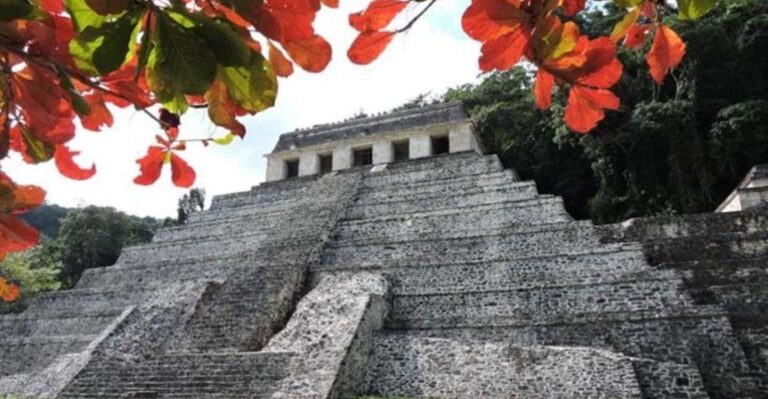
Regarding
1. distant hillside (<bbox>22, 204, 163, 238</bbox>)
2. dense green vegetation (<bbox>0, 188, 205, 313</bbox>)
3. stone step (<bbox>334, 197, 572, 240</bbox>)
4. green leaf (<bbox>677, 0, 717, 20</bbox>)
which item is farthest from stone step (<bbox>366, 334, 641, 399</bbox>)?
distant hillside (<bbox>22, 204, 163, 238</bbox>)

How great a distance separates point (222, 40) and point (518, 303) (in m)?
9.66

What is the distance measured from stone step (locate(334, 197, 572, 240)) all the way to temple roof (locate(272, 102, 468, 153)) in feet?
20.7

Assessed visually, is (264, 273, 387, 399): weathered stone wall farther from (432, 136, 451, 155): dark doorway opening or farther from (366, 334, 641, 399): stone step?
(432, 136, 451, 155): dark doorway opening

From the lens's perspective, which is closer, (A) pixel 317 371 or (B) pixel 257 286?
(A) pixel 317 371

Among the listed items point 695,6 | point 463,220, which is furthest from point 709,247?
point 695,6

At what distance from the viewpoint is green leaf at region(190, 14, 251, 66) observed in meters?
0.82

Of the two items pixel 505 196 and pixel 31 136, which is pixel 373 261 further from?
pixel 31 136

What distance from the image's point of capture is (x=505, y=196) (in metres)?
13.9

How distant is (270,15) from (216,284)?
12.6 meters

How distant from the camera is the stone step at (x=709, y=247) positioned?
10594 mm

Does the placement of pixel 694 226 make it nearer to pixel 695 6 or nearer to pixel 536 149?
pixel 536 149

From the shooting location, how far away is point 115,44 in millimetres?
807

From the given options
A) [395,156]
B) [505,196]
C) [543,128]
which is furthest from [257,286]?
[543,128]

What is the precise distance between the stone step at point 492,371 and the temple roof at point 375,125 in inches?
458
